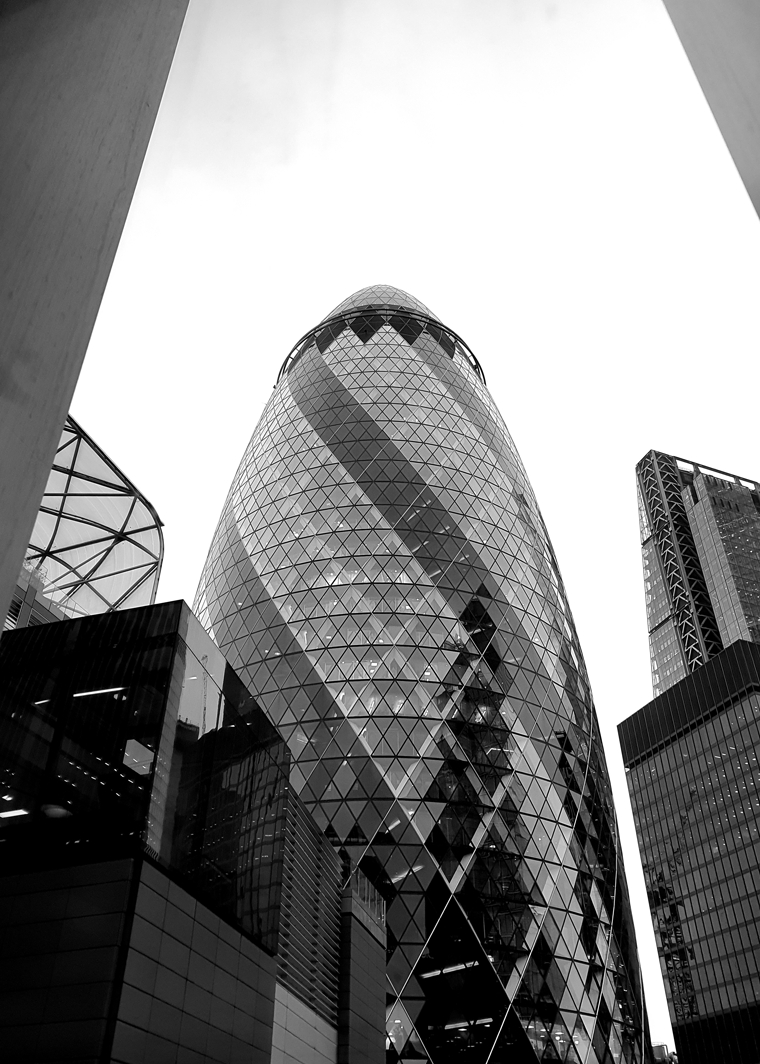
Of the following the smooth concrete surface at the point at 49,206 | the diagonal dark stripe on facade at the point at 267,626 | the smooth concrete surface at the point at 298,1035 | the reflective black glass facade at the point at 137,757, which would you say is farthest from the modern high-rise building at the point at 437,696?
the smooth concrete surface at the point at 49,206

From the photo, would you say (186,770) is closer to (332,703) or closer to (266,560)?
(332,703)

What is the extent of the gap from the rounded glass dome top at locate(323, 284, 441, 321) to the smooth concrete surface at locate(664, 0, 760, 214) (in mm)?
63655

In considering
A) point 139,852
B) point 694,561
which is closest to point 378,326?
point 139,852

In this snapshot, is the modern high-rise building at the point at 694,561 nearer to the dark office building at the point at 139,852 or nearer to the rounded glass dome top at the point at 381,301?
the rounded glass dome top at the point at 381,301

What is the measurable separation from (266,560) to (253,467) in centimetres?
892

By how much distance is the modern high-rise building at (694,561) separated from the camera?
5536 inches

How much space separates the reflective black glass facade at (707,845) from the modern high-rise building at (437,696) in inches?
1768

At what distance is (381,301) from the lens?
6619cm

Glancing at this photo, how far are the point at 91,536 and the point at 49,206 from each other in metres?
19.6

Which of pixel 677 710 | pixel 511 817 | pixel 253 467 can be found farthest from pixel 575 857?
pixel 677 710

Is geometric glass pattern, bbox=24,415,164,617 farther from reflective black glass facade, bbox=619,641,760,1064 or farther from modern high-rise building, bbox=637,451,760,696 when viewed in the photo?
modern high-rise building, bbox=637,451,760,696

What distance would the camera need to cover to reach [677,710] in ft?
314

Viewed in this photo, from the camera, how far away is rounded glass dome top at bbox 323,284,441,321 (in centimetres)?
6519

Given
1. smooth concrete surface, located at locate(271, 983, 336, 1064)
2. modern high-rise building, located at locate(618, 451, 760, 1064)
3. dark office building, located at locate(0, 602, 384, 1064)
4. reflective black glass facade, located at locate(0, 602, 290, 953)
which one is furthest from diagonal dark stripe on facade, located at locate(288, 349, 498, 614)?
modern high-rise building, located at locate(618, 451, 760, 1064)
